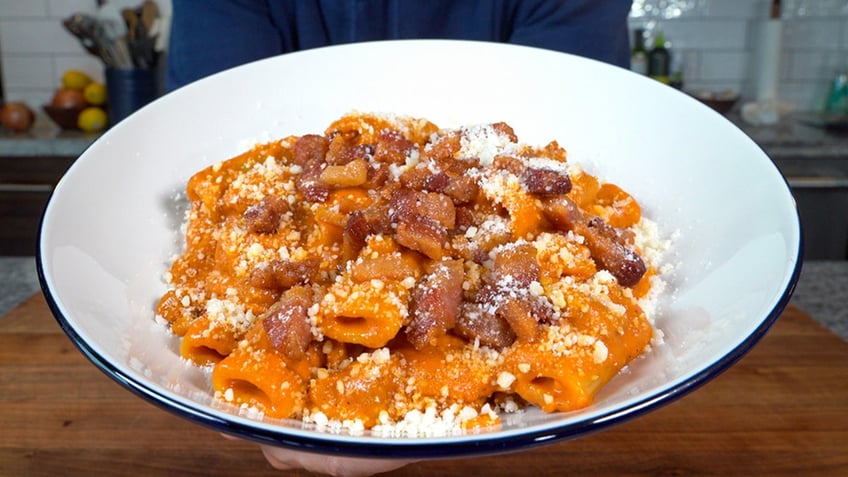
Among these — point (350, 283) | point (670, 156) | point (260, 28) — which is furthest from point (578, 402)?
point (260, 28)

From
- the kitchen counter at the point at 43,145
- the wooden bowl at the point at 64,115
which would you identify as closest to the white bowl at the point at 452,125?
the kitchen counter at the point at 43,145

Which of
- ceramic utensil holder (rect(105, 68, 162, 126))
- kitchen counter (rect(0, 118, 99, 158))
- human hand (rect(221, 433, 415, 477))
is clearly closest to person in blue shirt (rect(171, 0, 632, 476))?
human hand (rect(221, 433, 415, 477))

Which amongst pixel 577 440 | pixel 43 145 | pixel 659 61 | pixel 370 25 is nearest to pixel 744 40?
pixel 659 61

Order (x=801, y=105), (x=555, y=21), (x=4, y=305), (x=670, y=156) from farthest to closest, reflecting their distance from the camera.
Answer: (x=801, y=105) → (x=4, y=305) → (x=555, y=21) → (x=670, y=156)

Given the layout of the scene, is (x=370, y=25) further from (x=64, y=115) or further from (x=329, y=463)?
Answer: (x=64, y=115)

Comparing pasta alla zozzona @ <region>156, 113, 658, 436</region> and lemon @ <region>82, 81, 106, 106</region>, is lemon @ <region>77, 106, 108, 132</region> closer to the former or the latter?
lemon @ <region>82, 81, 106, 106</region>

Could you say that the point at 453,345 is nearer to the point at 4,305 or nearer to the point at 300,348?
the point at 300,348

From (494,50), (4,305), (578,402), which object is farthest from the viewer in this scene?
(4,305)

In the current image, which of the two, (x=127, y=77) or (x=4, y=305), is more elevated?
(x=127, y=77)
